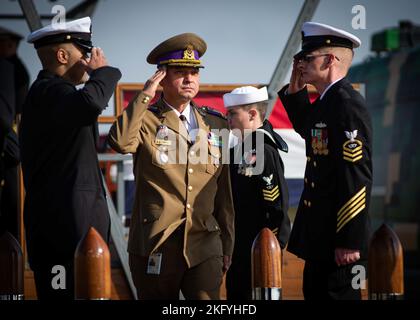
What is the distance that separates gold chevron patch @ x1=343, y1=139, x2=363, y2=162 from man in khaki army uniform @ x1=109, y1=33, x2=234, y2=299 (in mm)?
832

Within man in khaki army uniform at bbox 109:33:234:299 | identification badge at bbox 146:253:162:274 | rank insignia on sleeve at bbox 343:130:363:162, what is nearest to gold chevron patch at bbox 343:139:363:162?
rank insignia on sleeve at bbox 343:130:363:162

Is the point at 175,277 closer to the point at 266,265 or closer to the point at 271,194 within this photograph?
the point at 271,194

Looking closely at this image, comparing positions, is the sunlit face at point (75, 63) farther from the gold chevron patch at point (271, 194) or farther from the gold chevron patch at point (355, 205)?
the gold chevron patch at point (271, 194)

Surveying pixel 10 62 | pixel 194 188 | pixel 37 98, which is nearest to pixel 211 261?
pixel 194 188

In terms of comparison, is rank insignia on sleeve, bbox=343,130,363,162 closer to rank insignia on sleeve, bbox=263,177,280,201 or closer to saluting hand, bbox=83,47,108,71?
saluting hand, bbox=83,47,108,71

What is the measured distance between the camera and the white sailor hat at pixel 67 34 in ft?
14.8

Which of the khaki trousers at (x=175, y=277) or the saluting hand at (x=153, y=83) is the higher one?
the saluting hand at (x=153, y=83)

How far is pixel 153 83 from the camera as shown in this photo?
189 inches

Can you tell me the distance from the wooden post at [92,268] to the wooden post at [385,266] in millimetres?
825

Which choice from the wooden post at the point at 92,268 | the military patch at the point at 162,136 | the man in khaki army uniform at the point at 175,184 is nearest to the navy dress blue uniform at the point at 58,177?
the man in khaki army uniform at the point at 175,184

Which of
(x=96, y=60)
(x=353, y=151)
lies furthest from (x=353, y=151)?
(x=96, y=60)

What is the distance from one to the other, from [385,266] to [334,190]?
60.5 inches
